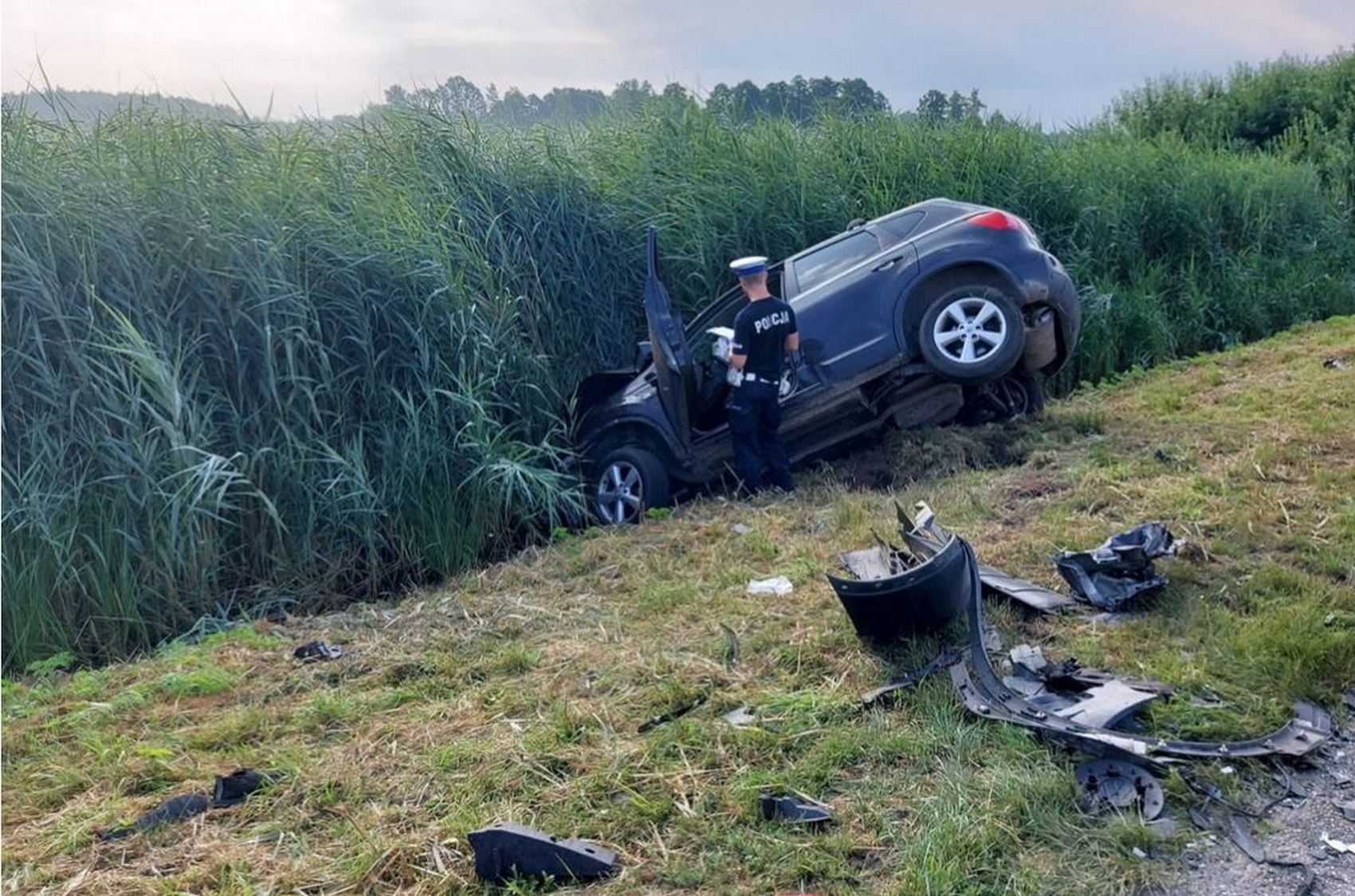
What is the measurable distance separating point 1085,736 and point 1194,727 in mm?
474

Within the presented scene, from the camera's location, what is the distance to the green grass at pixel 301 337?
6.75 m

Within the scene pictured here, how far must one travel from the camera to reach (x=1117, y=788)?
11.5 ft

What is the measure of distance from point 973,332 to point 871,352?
2.22ft

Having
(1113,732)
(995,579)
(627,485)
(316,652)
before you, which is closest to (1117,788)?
(1113,732)

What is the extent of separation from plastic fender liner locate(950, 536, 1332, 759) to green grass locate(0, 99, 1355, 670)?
2.02 meters

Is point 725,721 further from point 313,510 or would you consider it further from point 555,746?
point 313,510

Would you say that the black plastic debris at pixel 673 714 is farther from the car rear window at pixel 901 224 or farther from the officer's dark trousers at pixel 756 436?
the car rear window at pixel 901 224

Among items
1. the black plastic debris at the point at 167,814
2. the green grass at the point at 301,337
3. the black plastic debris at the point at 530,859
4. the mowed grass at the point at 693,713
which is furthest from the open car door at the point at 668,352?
the black plastic debris at the point at 530,859

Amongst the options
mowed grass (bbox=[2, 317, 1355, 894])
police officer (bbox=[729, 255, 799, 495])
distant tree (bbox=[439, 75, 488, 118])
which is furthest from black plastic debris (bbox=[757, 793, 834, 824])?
distant tree (bbox=[439, 75, 488, 118])

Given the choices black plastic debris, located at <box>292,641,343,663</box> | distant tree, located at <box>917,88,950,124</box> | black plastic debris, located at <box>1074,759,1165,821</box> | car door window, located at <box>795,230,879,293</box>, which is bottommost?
black plastic debris, located at <box>1074,759,1165,821</box>

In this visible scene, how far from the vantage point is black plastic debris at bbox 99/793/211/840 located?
12.7ft

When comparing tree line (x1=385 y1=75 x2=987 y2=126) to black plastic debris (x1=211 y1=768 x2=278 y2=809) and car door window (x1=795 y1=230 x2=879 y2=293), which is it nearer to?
car door window (x1=795 y1=230 x2=879 y2=293)

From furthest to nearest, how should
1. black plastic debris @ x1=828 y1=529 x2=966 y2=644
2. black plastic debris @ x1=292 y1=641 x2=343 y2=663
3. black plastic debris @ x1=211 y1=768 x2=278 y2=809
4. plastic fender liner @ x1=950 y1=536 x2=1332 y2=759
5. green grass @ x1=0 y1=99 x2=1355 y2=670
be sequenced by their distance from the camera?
green grass @ x1=0 y1=99 x2=1355 y2=670 → black plastic debris @ x1=292 y1=641 x2=343 y2=663 → black plastic debris @ x1=828 y1=529 x2=966 y2=644 → black plastic debris @ x1=211 y1=768 x2=278 y2=809 → plastic fender liner @ x1=950 y1=536 x2=1332 y2=759

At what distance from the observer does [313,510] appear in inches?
287
